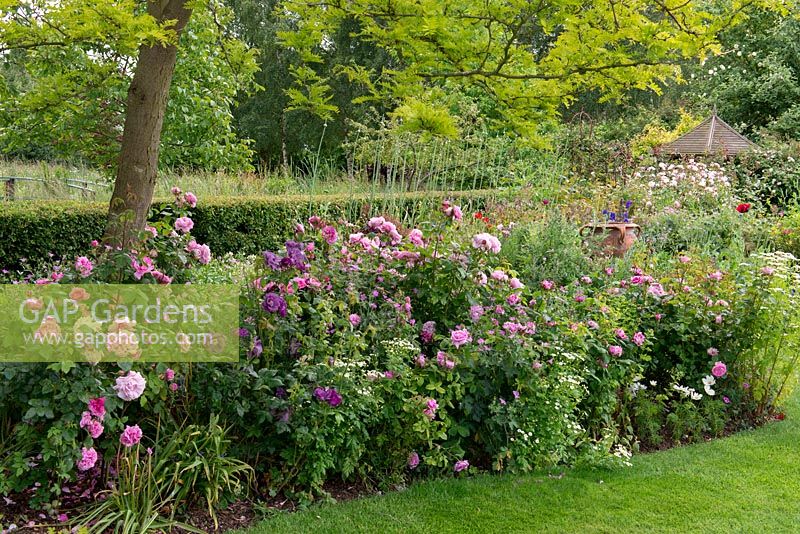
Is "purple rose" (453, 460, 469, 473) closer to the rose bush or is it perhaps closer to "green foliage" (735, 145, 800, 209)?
the rose bush

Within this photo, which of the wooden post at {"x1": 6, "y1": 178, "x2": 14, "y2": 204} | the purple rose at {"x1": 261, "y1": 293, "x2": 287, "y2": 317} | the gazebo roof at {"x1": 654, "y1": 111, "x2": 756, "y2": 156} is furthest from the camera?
the gazebo roof at {"x1": 654, "y1": 111, "x2": 756, "y2": 156}

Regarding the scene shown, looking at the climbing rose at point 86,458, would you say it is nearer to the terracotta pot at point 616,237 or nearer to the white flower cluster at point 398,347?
the white flower cluster at point 398,347

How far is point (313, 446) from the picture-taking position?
2.85 meters

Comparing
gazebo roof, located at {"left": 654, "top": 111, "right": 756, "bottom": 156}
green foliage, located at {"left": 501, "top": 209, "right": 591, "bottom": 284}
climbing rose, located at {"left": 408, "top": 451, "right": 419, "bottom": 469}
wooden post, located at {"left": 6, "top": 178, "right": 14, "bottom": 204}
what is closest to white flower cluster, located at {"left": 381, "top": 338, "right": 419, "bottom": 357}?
climbing rose, located at {"left": 408, "top": 451, "right": 419, "bottom": 469}

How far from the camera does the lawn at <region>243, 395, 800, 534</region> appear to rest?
109 inches

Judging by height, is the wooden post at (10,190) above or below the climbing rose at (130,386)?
above

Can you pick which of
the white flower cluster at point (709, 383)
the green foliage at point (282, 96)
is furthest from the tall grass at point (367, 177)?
the green foliage at point (282, 96)

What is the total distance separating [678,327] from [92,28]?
3.23 m

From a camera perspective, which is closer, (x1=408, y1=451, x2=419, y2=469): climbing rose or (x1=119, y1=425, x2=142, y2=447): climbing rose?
(x1=119, y1=425, x2=142, y2=447): climbing rose

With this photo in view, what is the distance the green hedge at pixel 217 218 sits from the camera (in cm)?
591

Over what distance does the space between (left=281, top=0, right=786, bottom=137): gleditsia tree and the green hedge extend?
1.55 metres

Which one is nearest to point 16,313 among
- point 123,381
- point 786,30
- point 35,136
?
point 123,381

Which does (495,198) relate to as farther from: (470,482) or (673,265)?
(470,482)

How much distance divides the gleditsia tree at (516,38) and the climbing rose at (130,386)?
1.50 m
